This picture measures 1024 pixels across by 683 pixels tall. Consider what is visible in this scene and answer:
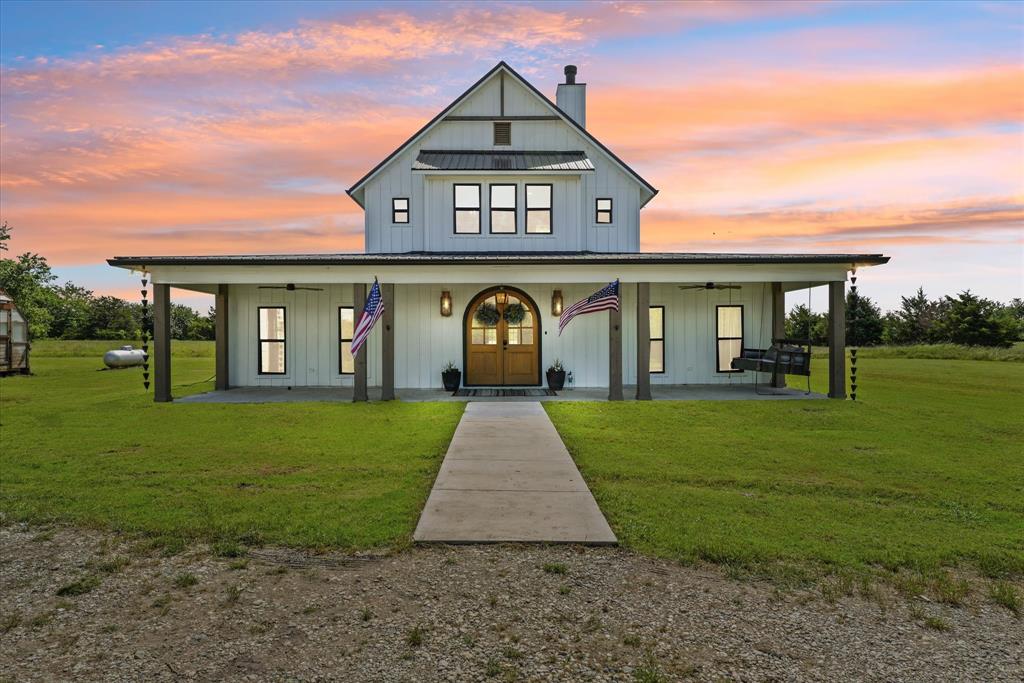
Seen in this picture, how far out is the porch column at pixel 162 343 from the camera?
13.7m

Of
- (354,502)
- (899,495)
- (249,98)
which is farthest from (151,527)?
(249,98)

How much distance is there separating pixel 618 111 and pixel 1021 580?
19453 millimetres

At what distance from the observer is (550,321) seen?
16000 millimetres

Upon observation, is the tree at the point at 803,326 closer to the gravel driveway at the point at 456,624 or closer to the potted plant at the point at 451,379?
→ the potted plant at the point at 451,379

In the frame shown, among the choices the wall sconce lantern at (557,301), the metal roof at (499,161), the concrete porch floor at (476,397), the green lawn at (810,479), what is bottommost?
the green lawn at (810,479)

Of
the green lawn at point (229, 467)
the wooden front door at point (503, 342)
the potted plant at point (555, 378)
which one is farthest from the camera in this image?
the wooden front door at point (503, 342)

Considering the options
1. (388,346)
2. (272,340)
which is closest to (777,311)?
(388,346)

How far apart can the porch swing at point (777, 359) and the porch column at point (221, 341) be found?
14086 mm

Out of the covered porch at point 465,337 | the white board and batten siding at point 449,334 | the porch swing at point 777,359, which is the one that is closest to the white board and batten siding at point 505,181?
the covered porch at point 465,337

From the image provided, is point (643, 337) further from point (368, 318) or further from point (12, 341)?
point (12, 341)

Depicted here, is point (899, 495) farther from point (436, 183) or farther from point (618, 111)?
point (618, 111)

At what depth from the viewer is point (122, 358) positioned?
24922mm

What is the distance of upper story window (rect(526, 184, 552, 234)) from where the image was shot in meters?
16.9

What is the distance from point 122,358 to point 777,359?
84.8 ft
